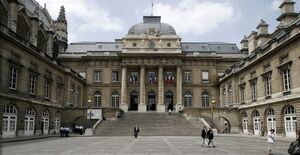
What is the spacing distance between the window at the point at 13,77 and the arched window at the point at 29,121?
3.38 metres

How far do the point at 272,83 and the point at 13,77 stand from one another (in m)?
24.8

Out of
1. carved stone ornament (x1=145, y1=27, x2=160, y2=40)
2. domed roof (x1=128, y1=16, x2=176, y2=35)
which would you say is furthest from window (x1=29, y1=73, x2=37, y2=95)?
domed roof (x1=128, y1=16, x2=176, y2=35)

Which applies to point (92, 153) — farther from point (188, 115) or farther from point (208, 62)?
point (208, 62)

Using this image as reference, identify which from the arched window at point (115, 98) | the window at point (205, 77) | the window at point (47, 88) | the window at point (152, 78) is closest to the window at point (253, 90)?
the window at point (205, 77)

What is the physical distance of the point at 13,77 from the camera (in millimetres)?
30422

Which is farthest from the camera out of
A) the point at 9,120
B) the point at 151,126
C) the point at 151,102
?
the point at 151,102

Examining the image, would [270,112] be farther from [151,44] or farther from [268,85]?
[151,44]

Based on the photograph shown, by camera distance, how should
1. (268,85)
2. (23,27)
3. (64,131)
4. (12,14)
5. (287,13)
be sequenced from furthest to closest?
(23,27) < (287,13) < (12,14) < (268,85) < (64,131)

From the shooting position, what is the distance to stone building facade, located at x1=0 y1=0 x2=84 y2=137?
2858 centimetres

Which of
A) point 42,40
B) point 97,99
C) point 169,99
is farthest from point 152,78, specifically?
point 42,40

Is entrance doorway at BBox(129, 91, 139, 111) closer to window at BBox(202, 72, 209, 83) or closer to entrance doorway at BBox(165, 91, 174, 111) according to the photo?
entrance doorway at BBox(165, 91, 174, 111)

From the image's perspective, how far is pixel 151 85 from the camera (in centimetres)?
5656

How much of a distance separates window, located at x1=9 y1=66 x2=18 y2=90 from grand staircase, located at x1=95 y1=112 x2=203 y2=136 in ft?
33.7

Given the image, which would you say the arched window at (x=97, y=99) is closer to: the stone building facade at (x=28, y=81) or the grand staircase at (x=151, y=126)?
the stone building facade at (x=28, y=81)
